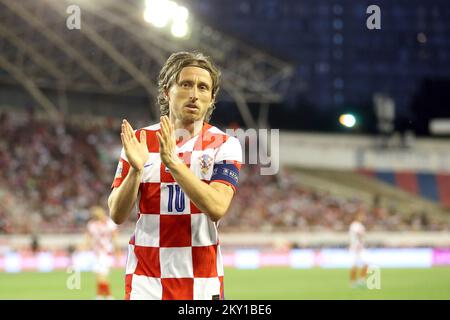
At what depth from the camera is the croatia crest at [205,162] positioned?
3822mm

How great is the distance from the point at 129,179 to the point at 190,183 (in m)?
0.35

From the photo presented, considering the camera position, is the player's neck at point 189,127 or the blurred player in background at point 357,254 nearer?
the player's neck at point 189,127

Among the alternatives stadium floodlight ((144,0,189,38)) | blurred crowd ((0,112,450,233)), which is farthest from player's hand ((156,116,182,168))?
blurred crowd ((0,112,450,233))

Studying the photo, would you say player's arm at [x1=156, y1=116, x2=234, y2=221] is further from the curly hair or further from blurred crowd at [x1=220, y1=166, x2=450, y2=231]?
blurred crowd at [x1=220, y1=166, x2=450, y2=231]

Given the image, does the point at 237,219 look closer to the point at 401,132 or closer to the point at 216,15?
the point at 401,132

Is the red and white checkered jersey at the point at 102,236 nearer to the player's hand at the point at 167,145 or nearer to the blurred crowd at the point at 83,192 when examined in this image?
the blurred crowd at the point at 83,192

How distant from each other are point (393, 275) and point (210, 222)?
23.8 m

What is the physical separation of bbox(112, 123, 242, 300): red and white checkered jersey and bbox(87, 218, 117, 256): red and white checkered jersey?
558 inches

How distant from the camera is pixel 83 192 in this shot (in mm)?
37031

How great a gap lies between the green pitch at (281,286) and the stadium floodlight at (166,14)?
20.7 feet

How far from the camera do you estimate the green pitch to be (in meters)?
18.2

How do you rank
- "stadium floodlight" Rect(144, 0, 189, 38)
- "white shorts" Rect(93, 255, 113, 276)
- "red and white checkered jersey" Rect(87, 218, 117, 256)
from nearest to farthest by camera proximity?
"white shorts" Rect(93, 255, 113, 276)
"red and white checkered jersey" Rect(87, 218, 117, 256)
"stadium floodlight" Rect(144, 0, 189, 38)

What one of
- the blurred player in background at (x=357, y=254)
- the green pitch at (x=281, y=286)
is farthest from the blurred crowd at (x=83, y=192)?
the blurred player in background at (x=357, y=254)
